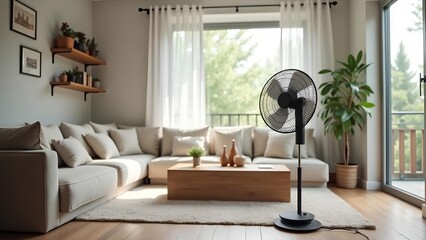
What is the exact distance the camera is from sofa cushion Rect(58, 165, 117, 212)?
7.84ft

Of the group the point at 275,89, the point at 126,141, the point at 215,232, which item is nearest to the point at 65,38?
the point at 126,141

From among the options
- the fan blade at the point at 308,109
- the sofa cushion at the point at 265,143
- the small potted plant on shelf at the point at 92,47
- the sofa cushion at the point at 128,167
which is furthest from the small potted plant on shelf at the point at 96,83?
the fan blade at the point at 308,109

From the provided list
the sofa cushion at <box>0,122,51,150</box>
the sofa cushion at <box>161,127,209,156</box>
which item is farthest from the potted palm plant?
the sofa cushion at <box>0,122,51,150</box>

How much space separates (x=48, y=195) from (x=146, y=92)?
8.58 feet

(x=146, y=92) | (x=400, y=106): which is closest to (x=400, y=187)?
(x=400, y=106)

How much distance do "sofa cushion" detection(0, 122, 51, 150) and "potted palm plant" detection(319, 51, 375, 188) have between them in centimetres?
308

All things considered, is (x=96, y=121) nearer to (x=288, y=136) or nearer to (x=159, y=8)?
(x=159, y=8)

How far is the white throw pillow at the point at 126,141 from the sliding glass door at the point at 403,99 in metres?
3.03

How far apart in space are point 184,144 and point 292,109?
6.62 ft

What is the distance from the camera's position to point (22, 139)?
2.43 meters

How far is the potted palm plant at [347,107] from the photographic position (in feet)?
12.4

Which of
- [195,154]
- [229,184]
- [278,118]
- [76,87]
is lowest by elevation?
[229,184]

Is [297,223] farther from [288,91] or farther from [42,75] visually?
[42,75]

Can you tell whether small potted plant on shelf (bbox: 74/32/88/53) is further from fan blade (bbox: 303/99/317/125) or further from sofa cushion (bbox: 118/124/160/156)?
fan blade (bbox: 303/99/317/125)
